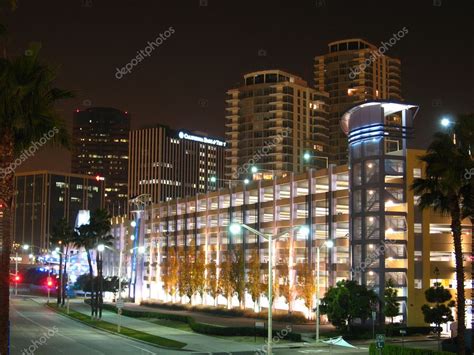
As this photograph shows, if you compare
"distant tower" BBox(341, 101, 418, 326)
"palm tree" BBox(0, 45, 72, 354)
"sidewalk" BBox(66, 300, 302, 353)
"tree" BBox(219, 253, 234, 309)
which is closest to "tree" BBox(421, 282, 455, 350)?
"distant tower" BBox(341, 101, 418, 326)

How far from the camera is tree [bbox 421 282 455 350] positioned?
63.5 m

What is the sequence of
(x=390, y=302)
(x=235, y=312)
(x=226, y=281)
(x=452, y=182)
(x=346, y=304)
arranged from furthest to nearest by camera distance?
(x=226, y=281) → (x=235, y=312) → (x=390, y=302) → (x=346, y=304) → (x=452, y=182)

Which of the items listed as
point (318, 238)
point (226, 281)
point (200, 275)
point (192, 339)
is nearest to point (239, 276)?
point (226, 281)

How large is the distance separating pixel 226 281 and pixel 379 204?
32.8 m

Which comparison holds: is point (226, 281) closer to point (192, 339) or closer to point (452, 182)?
point (192, 339)

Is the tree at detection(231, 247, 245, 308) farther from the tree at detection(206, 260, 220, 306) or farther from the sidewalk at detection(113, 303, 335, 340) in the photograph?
the tree at detection(206, 260, 220, 306)

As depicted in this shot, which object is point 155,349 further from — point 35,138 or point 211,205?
point 211,205

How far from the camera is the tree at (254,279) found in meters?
93.4

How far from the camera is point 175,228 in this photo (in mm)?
129000

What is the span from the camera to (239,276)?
3883 inches

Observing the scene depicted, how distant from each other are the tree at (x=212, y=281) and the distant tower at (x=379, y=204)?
3210cm

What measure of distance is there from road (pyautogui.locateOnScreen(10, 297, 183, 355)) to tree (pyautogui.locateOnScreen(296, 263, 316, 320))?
25.1 meters

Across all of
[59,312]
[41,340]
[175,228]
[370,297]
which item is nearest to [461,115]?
[370,297]

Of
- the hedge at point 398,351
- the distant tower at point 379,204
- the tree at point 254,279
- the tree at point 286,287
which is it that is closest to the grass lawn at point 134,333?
the hedge at point 398,351
